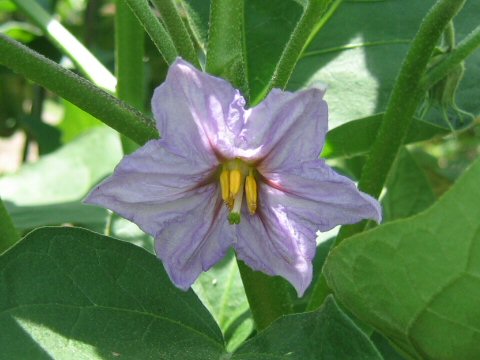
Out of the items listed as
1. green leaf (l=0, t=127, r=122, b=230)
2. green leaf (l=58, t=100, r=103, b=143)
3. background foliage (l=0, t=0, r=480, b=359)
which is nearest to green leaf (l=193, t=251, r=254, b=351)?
background foliage (l=0, t=0, r=480, b=359)

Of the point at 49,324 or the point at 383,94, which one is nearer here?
the point at 49,324

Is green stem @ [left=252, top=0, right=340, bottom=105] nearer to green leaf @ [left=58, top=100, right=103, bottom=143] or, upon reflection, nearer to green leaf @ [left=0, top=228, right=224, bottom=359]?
green leaf @ [left=0, top=228, right=224, bottom=359]

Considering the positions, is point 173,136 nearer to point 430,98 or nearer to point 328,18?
point 430,98

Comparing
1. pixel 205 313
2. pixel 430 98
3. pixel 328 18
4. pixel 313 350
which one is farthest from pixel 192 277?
pixel 328 18

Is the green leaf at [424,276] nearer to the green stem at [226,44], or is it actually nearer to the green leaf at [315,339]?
the green leaf at [315,339]

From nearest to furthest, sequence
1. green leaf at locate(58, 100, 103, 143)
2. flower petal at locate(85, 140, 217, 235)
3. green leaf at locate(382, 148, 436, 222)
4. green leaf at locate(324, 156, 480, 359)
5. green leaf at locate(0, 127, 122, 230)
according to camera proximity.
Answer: green leaf at locate(324, 156, 480, 359), flower petal at locate(85, 140, 217, 235), green leaf at locate(382, 148, 436, 222), green leaf at locate(0, 127, 122, 230), green leaf at locate(58, 100, 103, 143)

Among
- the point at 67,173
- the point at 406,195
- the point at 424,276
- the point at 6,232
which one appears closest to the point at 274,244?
the point at 424,276
